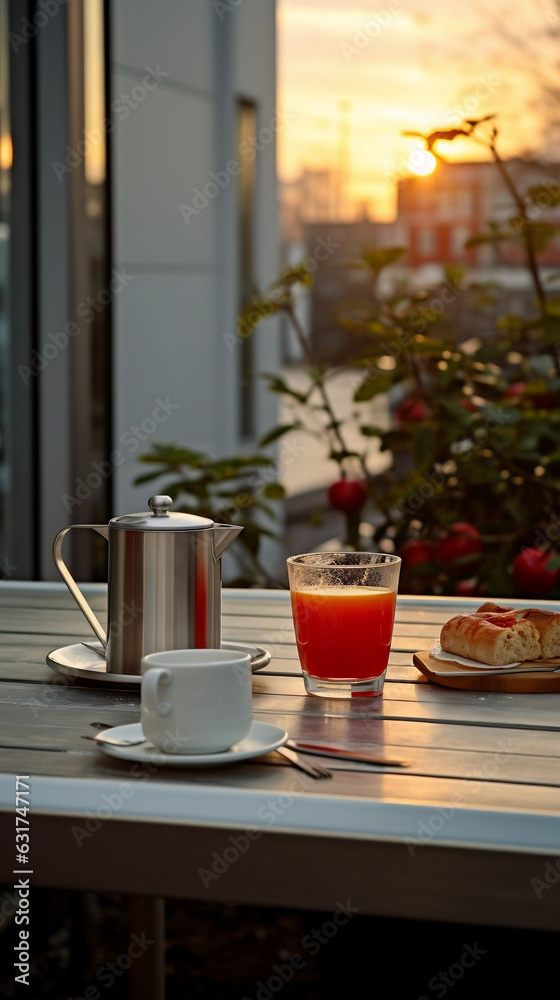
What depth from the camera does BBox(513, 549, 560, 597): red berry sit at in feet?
5.98

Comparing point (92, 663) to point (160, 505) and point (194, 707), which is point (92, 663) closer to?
point (160, 505)

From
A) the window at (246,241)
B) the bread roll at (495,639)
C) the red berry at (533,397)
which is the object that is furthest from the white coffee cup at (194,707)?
the window at (246,241)

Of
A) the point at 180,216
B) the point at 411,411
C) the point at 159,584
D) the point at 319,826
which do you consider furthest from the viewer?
the point at 180,216

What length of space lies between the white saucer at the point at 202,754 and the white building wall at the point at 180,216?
7.74ft

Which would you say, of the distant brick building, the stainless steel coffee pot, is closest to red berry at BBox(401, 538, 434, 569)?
the stainless steel coffee pot

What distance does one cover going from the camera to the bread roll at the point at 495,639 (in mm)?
984

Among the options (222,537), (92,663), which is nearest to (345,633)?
(222,537)

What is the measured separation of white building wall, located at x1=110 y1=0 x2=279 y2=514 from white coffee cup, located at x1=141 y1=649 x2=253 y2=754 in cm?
240

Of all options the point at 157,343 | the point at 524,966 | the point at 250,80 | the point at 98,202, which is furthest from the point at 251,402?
the point at 524,966

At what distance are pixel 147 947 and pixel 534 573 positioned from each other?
866 mm

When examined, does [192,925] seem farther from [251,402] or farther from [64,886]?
[251,402]

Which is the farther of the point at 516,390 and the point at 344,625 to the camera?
the point at 516,390

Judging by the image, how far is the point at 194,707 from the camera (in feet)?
2.48

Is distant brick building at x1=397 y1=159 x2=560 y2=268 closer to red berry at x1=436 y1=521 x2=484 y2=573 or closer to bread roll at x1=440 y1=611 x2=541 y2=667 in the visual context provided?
red berry at x1=436 y1=521 x2=484 y2=573
